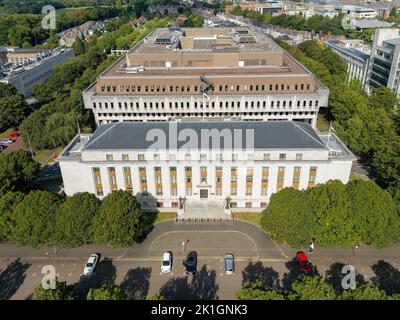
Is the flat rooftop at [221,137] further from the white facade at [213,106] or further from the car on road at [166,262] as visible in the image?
the white facade at [213,106]

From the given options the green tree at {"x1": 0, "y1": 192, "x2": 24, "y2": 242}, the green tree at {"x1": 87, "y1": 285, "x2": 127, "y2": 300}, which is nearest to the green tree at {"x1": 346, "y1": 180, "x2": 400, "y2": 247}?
the green tree at {"x1": 87, "y1": 285, "x2": 127, "y2": 300}

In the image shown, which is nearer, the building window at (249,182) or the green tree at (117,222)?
the green tree at (117,222)

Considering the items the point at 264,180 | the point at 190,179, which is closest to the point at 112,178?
the point at 190,179

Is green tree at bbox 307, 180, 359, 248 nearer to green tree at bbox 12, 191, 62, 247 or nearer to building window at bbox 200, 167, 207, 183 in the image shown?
building window at bbox 200, 167, 207, 183

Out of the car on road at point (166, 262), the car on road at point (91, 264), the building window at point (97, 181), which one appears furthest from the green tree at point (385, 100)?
the car on road at point (91, 264)

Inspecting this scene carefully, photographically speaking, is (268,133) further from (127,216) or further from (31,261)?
(31,261)
